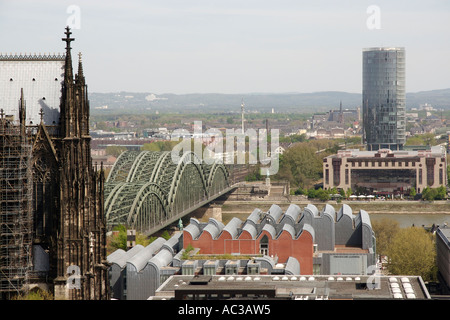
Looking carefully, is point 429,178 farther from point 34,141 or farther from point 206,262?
point 34,141

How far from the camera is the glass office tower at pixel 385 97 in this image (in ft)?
591

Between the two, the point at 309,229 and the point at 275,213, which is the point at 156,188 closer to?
the point at 275,213

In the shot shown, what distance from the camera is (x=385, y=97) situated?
180 metres

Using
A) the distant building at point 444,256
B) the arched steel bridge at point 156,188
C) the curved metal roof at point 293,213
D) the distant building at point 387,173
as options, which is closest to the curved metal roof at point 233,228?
A: the curved metal roof at point 293,213

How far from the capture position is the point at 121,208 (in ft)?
224

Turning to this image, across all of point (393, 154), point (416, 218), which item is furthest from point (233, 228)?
point (393, 154)

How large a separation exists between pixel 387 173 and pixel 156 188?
2577 inches

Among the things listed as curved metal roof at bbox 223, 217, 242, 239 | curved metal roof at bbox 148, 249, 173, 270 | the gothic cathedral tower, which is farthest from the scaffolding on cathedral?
curved metal roof at bbox 223, 217, 242, 239

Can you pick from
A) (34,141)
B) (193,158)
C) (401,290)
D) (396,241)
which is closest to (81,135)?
(34,141)

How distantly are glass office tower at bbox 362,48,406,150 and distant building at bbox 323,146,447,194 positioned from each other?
43284mm

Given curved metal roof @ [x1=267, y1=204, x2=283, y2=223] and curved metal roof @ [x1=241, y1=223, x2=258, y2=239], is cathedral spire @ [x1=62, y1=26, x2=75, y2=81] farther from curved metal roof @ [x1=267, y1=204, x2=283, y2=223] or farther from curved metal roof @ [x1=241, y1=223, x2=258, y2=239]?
curved metal roof @ [x1=267, y1=204, x2=283, y2=223]
